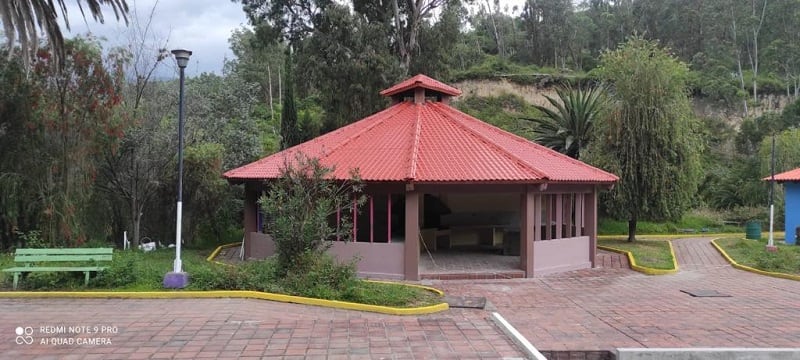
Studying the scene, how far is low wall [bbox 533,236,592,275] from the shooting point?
1238cm

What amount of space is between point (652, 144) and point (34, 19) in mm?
17336

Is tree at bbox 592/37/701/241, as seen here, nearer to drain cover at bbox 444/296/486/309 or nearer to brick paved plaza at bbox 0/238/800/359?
brick paved plaza at bbox 0/238/800/359

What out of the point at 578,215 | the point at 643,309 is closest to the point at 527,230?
the point at 578,215

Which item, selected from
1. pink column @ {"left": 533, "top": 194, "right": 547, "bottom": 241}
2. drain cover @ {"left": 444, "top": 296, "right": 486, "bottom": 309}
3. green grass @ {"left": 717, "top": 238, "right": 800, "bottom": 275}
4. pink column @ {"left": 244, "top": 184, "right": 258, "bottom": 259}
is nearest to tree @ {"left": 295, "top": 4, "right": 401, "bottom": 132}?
pink column @ {"left": 244, "top": 184, "right": 258, "bottom": 259}

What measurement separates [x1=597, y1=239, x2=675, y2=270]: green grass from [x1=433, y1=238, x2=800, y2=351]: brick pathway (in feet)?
2.17

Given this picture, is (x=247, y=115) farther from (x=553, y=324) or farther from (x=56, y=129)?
(x=553, y=324)

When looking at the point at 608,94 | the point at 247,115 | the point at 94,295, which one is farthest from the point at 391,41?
the point at 94,295

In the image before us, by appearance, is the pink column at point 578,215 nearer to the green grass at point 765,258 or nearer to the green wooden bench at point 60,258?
the green grass at point 765,258

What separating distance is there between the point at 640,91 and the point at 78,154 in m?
17.0

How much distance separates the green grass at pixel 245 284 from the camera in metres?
8.42

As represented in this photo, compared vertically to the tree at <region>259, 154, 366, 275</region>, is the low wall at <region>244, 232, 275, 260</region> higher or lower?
lower

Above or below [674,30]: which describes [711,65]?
below

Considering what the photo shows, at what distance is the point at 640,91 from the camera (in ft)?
59.3

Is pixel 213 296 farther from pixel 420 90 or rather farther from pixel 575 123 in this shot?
pixel 575 123
